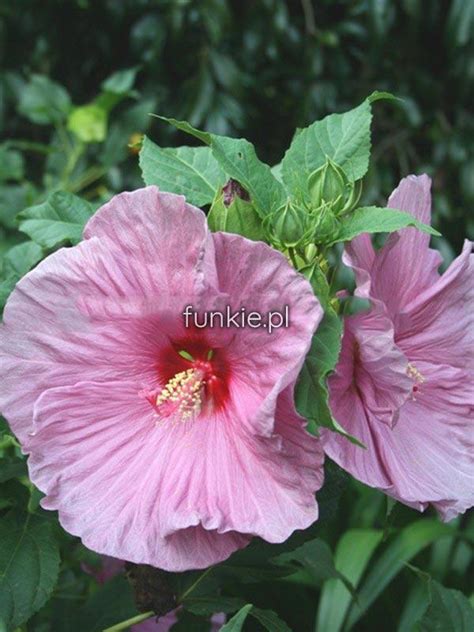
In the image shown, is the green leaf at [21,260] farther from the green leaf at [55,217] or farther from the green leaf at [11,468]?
the green leaf at [11,468]

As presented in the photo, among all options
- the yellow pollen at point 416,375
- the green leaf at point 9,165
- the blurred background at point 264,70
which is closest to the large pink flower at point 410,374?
the yellow pollen at point 416,375

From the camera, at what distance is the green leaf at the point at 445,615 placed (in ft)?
2.67

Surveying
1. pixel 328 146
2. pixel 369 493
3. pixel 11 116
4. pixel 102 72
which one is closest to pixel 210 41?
pixel 102 72

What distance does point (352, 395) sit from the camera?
64cm

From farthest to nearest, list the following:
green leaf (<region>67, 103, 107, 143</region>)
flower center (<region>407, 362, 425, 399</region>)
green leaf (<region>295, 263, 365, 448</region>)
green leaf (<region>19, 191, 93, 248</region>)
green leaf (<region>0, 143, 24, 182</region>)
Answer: green leaf (<region>67, 103, 107, 143</region>)
green leaf (<region>0, 143, 24, 182</region>)
green leaf (<region>19, 191, 93, 248</region>)
flower center (<region>407, 362, 425, 399</region>)
green leaf (<region>295, 263, 365, 448</region>)

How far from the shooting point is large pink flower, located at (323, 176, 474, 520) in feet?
2.00

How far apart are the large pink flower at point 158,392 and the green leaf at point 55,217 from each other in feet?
0.61

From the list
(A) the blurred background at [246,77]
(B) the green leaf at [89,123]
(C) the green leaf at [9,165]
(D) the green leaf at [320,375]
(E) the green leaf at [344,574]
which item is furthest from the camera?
(A) the blurred background at [246,77]

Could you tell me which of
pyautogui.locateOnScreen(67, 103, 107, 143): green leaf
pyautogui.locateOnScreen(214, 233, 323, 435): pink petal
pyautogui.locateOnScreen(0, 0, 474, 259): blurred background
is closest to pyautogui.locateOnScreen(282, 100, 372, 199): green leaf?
pyautogui.locateOnScreen(214, 233, 323, 435): pink petal

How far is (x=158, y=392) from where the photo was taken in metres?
0.65

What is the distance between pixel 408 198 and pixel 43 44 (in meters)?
1.88

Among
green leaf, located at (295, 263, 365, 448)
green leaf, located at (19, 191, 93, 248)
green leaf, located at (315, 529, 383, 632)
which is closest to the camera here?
green leaf, located at (295, 263, 365, 448)

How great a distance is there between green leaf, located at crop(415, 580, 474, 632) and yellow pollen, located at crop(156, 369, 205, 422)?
11.9 inches

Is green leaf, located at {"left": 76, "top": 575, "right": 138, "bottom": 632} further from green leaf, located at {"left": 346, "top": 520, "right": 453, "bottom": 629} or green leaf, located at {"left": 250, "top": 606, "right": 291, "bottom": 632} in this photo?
green leaf, located at {"left": 346, "top": 520, "right": 453, "bottom": 629}
